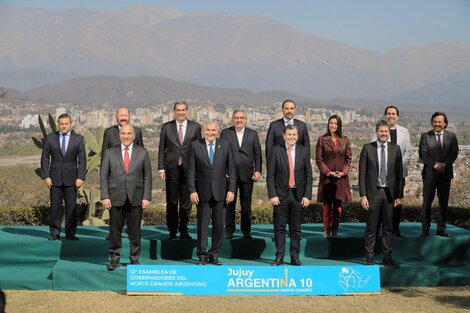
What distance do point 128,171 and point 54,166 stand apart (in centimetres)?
136

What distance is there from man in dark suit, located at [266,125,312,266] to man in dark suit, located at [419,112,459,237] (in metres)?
1.79

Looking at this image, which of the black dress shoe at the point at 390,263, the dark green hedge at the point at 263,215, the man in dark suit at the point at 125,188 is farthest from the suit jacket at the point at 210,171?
the dark green hedge at the point at 263,215

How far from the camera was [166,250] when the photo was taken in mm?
9203

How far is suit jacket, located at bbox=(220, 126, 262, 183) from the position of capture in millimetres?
9156

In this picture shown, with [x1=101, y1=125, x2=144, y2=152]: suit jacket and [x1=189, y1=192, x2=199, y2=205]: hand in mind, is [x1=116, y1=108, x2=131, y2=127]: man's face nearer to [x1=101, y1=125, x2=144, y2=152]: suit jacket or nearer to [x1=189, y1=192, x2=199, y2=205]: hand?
[x1=101, y1=125, x2=144, y2=152]: suit jacket

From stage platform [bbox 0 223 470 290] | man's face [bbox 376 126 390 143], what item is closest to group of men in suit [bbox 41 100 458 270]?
man's face [bbox 376 126 390 143]

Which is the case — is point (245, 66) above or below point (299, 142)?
above

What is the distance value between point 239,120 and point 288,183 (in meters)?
1.05

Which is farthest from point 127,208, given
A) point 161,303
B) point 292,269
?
point 292,269

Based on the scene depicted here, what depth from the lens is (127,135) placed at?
8445 millimetres

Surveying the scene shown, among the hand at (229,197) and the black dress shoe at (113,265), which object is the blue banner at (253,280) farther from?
the hand at (229,197)

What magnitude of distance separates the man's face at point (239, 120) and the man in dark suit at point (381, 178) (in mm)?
1455

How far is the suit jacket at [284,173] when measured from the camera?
339 inches

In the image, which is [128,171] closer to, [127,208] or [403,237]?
[127,208]
